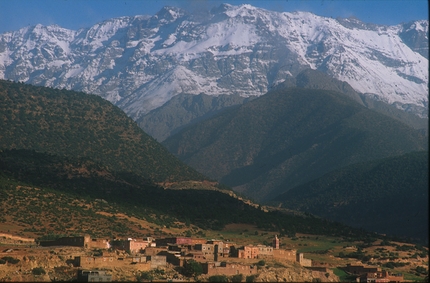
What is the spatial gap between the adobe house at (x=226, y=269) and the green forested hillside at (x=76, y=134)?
311ft

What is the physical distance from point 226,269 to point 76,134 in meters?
107

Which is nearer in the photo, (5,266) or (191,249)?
(5,266)

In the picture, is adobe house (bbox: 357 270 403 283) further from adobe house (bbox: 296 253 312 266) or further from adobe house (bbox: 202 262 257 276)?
adobe house (bbox: 202 262 257 276)

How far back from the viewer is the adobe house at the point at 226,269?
268 feet

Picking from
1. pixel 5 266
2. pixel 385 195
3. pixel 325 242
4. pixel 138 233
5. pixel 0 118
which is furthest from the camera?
pixel 385 195

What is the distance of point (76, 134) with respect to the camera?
608ft

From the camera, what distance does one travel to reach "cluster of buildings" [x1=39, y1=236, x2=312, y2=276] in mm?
81000

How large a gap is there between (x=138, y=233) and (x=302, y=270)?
32.2 m

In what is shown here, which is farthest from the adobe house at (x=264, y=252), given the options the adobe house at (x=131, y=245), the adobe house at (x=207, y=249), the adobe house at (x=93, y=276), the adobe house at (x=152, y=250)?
the adobe house at (x=93, y=276)

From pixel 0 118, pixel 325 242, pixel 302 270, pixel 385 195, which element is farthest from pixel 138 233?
pixel 385 195

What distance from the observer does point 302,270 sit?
3516 inches

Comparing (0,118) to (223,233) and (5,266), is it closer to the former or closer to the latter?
(223,233)

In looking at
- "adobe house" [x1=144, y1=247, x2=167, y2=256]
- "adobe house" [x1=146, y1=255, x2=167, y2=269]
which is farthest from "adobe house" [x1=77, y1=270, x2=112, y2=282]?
"adobe house" [x1=144, y1=247, x2=167, y2=256]

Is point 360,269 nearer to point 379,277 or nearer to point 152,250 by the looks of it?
point 379,277
